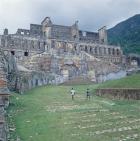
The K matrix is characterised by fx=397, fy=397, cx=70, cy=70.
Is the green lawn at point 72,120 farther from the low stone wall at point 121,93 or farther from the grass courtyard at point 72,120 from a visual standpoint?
the low stone wall at point 121,93

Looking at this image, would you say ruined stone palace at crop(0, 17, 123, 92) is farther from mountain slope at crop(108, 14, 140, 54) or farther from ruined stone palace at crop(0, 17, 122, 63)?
mountain slope at crop(108, 14, 140, 54)

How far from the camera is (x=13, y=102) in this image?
3706cm

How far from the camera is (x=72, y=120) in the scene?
29219 millimetres

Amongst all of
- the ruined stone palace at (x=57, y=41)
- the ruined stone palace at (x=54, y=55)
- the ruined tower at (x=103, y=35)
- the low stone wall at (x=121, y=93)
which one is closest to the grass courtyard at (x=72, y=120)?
the low stone wall at (x=121, y=93)

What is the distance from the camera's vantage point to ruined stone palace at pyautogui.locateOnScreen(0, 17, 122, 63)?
322 ft

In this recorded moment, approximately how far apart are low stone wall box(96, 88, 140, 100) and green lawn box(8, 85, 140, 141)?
202 cm

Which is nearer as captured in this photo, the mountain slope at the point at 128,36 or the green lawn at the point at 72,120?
the green lawn at the point at 72,120

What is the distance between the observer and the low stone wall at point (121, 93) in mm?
42806

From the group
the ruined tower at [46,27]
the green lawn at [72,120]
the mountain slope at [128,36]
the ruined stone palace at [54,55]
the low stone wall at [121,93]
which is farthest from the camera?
the mountain slope at [128,36]

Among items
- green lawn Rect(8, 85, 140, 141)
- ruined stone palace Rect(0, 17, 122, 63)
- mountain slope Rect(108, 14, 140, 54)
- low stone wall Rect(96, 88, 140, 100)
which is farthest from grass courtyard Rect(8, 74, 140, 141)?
mountain slope Rect(108, 14, 140, 54)

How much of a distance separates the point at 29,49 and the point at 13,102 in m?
64.5

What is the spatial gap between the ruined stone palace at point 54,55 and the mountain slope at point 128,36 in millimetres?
15378

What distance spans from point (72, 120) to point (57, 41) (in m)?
79.6

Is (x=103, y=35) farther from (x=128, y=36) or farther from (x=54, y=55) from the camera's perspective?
(x=54, y=55)
